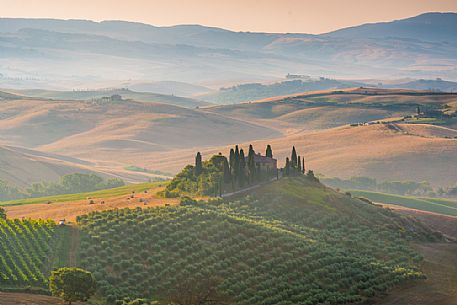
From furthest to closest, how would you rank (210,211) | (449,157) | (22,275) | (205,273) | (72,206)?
(449,157) < (72,206) < (210,211) < (205,273) < (22,275)

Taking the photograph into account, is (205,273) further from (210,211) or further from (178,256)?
(210,211)

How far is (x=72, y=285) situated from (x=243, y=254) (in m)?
19.1

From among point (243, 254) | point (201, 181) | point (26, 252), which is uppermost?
point (201, 181)

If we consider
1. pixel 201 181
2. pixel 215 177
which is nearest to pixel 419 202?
pixel 215 177

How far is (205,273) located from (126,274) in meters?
6.72

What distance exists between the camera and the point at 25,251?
61.1 meters

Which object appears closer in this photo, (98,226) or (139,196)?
(98,226)

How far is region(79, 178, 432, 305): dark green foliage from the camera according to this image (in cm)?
6019

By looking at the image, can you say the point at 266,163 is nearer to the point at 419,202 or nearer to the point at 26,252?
the point at 26,252

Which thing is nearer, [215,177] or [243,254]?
[243,254]

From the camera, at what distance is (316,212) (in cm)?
8619

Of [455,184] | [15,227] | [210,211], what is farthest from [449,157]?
[15,227]

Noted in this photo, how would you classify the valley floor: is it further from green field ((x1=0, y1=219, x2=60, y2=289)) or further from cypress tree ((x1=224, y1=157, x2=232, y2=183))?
cypress tree ((x1=224, y1=157, x2=232, y2=183))

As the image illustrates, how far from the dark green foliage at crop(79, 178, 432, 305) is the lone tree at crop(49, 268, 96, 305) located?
2676 mm
